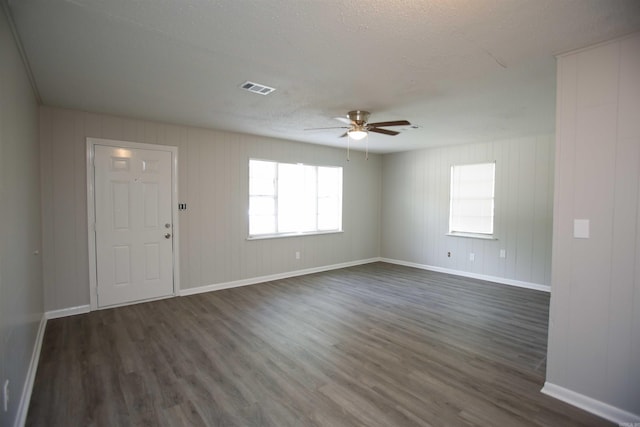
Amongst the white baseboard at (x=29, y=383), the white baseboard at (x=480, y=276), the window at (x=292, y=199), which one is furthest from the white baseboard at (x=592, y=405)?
the window at (x=292, y=199)

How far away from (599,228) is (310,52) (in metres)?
2.38

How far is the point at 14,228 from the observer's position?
201cm

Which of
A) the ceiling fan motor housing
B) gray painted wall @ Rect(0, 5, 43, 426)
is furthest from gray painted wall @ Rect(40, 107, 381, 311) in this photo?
the ceiling fan motor housing

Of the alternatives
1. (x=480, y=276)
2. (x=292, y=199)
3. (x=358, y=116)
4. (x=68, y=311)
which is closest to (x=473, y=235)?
(x=480, y=276)

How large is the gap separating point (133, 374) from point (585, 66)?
417 centimetres

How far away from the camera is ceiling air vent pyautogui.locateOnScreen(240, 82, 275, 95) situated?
2951mm

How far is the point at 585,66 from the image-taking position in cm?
220

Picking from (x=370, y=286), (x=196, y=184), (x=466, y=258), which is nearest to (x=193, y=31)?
(x=196, y=184)

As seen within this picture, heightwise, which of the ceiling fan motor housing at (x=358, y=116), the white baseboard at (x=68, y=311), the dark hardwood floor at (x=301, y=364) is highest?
the ceiling fan motor housing at (x=358, y=116)

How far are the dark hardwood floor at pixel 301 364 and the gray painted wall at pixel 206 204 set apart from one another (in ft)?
2.12

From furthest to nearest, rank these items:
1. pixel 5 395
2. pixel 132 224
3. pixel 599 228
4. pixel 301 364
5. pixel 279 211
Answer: pixel 279 211, pixel 132 224, pixel 301 364, pixel 599 228, pixel 5 395

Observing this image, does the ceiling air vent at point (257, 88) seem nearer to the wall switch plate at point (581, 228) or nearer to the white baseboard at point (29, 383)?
the wall switch plate at point (581, 228)

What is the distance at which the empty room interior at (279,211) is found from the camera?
200 cm

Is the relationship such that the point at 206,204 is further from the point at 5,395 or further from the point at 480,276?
the point at 480,276
